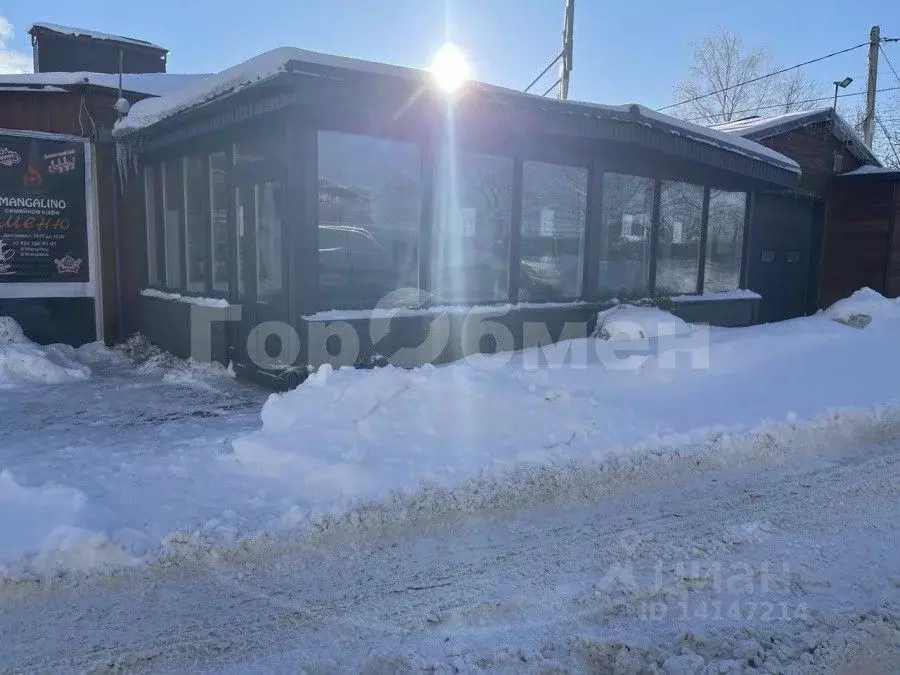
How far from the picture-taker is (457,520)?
4359 mm

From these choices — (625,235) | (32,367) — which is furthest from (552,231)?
(32,367)

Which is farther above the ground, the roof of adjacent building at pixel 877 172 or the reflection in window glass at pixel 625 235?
the roof of adjacent building at pixel 877 172

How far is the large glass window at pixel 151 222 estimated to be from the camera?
34.2 ft

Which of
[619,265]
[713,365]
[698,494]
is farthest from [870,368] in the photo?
A: [698,494]

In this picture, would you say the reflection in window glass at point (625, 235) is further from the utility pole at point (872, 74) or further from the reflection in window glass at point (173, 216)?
the utility pole at point (872, 74)

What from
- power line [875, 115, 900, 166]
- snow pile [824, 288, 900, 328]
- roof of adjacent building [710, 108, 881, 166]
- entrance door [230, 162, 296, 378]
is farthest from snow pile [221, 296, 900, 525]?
power line [875, 115, 900, 166]

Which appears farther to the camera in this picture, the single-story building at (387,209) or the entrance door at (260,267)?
the entrance door at (260,267)

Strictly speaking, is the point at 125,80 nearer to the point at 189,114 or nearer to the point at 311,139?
the point at 189,114

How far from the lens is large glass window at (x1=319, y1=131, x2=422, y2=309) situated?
23.9ft

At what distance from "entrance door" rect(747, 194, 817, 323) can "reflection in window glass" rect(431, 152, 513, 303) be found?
7699 mm

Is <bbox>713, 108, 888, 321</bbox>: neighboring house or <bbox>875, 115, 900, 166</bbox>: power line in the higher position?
<bbox>875, 115, 900, 166</bbox>: power line

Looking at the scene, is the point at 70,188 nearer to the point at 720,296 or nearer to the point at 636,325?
the point at 636,325

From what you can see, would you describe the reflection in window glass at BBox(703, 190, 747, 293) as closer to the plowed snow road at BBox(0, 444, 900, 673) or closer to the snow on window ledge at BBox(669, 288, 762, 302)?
the snow on window ledge at BBox(669, 288, 762, 302)

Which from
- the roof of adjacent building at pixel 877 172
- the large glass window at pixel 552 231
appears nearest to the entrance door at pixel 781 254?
the roof of adjacent building at pixel 877 172
